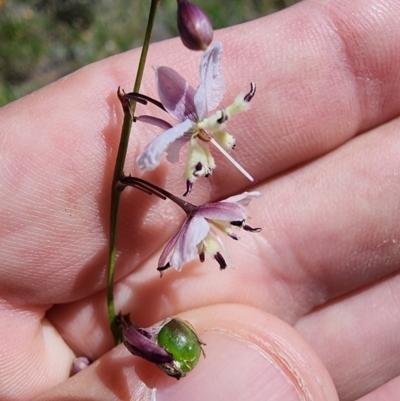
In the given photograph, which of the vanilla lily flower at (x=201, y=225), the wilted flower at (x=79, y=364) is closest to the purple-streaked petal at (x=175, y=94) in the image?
the vanilla lily flower at (x=201, y=225)

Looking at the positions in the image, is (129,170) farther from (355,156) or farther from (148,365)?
(355,156)

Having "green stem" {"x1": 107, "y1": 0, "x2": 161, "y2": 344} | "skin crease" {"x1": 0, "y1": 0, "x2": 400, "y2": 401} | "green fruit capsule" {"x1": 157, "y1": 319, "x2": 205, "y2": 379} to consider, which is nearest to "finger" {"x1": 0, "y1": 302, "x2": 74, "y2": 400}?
"skin crease" {"x1": 0, "y1": 0, "x2": 400, "y2": 401}

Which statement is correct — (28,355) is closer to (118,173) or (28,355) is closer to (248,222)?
(118,173)

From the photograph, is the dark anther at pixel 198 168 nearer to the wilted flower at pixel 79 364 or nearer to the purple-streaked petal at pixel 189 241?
the purple-streaked petal at pixel 189 241

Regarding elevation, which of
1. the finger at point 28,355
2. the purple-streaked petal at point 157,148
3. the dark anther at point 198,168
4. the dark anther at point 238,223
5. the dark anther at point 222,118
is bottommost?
the finger at point 28,355

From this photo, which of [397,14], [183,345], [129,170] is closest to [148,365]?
[183,345]

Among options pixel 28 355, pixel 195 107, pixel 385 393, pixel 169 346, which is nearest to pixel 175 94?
pixel 195 107
